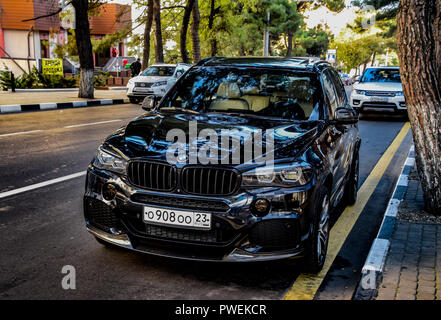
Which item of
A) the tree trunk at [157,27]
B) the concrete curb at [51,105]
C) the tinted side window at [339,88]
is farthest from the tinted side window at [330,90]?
the tree trunk at [157,27]

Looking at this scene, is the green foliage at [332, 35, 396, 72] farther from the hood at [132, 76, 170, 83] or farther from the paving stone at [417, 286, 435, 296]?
the paving stone at [417, 286, 435, 296]

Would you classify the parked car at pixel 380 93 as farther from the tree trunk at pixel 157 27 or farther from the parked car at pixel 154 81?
the tree trunk at pixel 157 27

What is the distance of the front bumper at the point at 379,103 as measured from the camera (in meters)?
17.2

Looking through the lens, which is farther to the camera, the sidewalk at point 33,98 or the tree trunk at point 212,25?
the tree trunk at point 212,25

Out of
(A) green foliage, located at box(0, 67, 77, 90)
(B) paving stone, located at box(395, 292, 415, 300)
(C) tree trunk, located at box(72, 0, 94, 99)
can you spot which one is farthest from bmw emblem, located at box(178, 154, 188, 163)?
(A) green foliage, located at box(0, 67, 77, 90)

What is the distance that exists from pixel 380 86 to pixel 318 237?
14.7m

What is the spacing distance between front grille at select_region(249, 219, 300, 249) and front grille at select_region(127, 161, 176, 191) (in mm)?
672

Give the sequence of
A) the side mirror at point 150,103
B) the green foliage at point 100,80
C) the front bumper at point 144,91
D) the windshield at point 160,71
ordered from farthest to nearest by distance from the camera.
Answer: the green foliage at point 100,80
the windshield at point 160,71
the front bumper at point 144,91
the side mirror at point 150,103

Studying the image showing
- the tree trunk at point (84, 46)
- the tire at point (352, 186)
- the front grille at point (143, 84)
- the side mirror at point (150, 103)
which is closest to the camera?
the side mirror at point (150, 103)

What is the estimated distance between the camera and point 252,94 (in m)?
5.08

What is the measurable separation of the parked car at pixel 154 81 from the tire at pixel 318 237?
1793 cm

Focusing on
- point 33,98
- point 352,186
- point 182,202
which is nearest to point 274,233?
point 182,202

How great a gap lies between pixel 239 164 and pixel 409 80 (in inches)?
110
